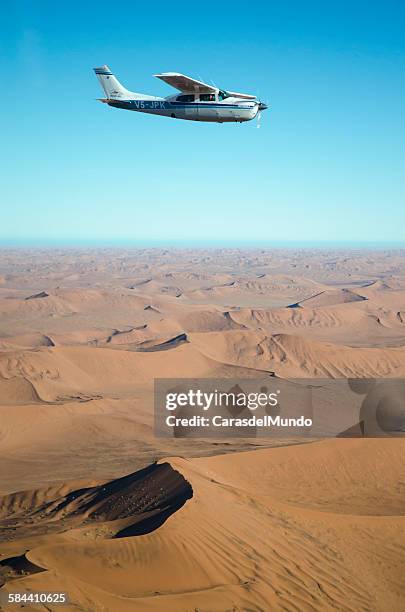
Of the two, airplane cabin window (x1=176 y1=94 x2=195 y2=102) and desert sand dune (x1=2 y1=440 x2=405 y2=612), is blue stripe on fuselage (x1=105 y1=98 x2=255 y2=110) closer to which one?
airplane cabin window (x1=176 y1=94 x2=195 y2=102)

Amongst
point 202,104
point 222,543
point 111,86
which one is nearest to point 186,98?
point 202,104

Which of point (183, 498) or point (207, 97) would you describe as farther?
point (207, 97)

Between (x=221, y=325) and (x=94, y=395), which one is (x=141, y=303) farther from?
(x=94, y=395)

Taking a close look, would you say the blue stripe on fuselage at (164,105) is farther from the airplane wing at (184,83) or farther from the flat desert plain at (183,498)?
the flat desert plain at (183,498)

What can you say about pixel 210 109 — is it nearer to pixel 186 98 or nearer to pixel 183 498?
pixel 186 98

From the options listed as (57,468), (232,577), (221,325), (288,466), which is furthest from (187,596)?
(221,325)

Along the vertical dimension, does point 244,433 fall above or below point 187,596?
below
